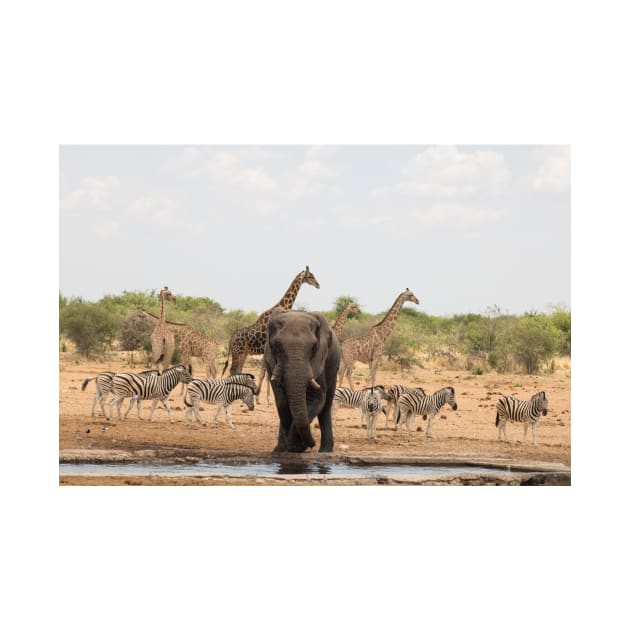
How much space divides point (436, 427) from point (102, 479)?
274 inches

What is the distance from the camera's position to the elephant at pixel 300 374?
12.3 m

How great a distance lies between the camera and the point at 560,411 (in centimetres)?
1859

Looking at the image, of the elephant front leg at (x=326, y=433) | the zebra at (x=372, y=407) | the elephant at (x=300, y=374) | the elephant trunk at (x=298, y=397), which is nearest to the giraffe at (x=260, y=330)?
the zebra at (x=372, y=407)

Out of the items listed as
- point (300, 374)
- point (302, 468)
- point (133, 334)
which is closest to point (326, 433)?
point (300, 374)

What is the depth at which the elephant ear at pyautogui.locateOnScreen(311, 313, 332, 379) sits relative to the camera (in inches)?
504

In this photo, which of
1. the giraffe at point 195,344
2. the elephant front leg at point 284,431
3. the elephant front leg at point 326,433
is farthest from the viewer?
the giraffe at point 195,344

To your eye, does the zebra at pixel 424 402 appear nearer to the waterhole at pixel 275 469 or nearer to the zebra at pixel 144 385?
the waterhole at pixel 275 469

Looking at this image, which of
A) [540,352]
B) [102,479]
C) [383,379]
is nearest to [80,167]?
[383,379]

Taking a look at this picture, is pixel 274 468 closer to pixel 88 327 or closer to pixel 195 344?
pixel 195 344

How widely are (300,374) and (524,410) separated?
4.08 m

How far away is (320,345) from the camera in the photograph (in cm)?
1294

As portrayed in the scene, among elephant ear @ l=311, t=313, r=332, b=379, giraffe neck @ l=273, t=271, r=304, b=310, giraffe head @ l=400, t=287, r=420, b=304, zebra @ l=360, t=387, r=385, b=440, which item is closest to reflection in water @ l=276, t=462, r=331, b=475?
elephant ear @ l=311, t=313, r=332, b=379

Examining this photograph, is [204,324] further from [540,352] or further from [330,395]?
[330,395]

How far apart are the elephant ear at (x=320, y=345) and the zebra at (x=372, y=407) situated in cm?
146
